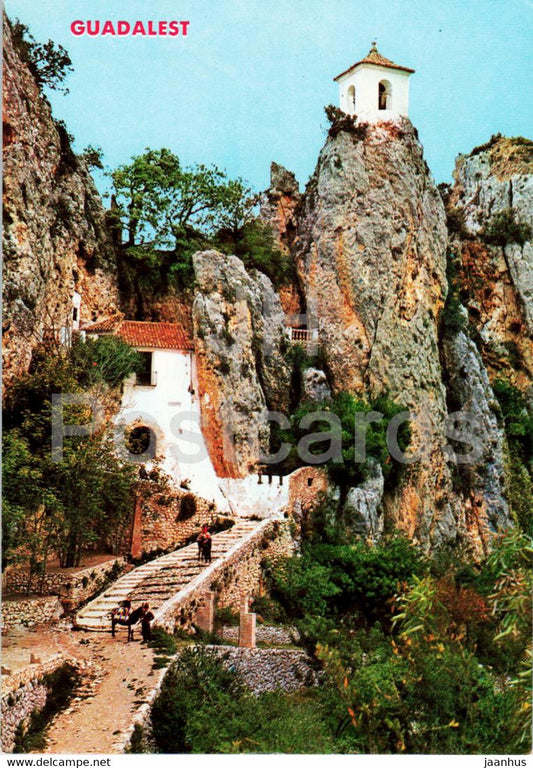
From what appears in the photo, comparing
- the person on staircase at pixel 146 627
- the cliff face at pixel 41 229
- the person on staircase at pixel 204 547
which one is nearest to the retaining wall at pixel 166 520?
the person on staircase at pixel 204 547

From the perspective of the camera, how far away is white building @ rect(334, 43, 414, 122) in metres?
25.9

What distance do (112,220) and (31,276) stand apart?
6195 mm

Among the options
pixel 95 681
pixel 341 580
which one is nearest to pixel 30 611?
pixel 95 681

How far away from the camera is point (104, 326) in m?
22.1

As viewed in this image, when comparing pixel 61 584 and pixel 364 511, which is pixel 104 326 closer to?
pixel 61 584

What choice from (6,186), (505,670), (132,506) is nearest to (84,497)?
(132,506)

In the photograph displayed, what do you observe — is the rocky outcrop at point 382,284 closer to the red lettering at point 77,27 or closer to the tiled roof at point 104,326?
the tiled roof at point 104,326

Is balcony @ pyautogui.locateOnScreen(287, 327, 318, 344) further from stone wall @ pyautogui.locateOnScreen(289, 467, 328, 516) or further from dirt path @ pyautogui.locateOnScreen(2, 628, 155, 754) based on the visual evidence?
dirt path @ pyautogui.locateOnScreen(2, 628, 155, 754)

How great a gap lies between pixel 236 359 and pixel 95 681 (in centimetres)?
1172

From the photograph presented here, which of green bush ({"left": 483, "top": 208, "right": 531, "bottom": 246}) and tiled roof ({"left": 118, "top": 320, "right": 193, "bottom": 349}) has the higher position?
green bush ({"left": 483, "top": 208, "right": 531, "bottom": 246})

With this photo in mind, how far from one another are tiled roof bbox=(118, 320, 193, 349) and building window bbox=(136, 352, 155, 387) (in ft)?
0.99

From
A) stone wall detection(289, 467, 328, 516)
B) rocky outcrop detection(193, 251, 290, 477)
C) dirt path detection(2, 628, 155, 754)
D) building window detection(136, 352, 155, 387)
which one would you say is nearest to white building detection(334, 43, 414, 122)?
rocky outcrop detection(193, 251, 290, 477)

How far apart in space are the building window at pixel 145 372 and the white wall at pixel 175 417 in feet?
0.36

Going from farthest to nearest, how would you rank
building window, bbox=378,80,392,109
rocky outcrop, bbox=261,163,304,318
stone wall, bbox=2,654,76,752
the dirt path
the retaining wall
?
1. rocky outcrop, bbox=261,163,304,318
2. building window, bbox=378,80,392,109
3. the retaining wall
4. the dirt path
5. stone wall, bbox=2,654,76,752
